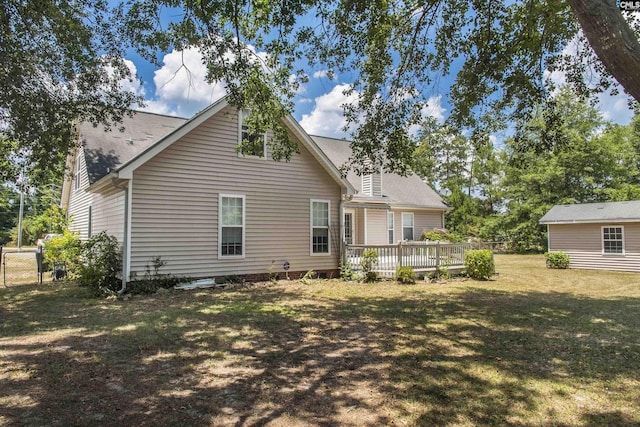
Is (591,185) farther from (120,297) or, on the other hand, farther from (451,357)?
(120,297)

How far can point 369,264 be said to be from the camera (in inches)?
520

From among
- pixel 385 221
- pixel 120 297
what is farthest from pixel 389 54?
pixel 385 221

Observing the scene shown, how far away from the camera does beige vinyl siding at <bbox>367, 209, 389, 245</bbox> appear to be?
713 inches

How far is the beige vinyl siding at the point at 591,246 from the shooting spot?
15852 mm

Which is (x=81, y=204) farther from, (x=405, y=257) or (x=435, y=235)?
(x=435, y=235)

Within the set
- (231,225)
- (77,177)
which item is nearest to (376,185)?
(231,225)

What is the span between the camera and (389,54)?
9.41 m

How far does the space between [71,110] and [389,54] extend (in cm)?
862

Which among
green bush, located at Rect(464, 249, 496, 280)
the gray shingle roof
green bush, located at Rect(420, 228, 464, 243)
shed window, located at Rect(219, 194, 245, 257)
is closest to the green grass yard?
shed window, located at Rect(219, 194, 245, 257)

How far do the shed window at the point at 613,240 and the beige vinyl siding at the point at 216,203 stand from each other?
42.1 feet

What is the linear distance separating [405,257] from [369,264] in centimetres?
140

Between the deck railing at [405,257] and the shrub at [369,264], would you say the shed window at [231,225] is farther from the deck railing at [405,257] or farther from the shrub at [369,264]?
the shrub at [369,264]

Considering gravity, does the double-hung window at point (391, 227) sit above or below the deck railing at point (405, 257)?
above

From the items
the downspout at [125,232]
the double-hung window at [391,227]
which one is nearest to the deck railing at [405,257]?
the double-hung window at [391,227]
